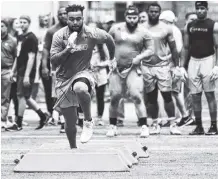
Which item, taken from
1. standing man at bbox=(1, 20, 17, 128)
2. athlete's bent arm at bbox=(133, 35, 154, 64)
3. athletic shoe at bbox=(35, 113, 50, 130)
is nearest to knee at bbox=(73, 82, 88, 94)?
athlete's bent arm at bbox=(133, 35, 154, 64)

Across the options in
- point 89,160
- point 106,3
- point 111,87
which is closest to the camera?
point 89,160

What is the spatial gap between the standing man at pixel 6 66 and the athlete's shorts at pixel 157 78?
247 centimetres

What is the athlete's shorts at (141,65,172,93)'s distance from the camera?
1527 centimetres

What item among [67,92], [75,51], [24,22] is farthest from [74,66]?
[24,22]

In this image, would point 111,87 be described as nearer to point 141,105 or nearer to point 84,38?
point 141,105

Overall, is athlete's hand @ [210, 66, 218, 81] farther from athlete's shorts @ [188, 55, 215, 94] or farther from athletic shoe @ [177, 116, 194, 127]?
athletic shoe @ [177, 116, 194, 127]

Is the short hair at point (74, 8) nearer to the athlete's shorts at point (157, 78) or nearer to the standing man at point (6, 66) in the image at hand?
the athlete's shorts at point (157, 78)

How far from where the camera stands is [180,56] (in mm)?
14961

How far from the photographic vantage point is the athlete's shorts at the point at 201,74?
47.2ft

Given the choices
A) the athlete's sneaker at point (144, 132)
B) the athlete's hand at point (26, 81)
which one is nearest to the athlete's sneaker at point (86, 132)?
the athlete's sneaker at point (144, 132)

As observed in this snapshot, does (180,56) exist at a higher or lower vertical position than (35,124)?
higher

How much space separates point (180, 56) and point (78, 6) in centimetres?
453

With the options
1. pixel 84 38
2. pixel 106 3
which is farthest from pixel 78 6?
pixel 106 3

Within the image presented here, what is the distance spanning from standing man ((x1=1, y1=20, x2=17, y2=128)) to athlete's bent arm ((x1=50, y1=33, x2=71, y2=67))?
17.9 feet
